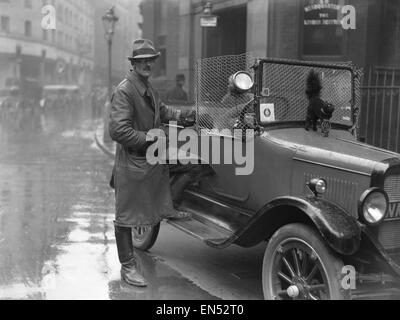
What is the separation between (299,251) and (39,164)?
907cm

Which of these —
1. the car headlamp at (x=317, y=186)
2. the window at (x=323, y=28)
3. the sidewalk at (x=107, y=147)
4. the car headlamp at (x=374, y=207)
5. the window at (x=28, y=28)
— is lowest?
the sidewalk at (x=107, y=147)

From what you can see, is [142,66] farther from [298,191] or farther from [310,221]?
[310,221]

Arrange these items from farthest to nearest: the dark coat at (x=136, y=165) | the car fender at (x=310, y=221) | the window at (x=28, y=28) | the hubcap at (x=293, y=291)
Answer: the window at (x=28, y=28), the dark coat at (x=136, y=165), the hubcap at (x=293, y=291), the car fender at (x=310, y=221)

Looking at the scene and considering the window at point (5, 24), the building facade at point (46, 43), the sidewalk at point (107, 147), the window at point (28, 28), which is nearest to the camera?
the sidewalk at point (107, 147)

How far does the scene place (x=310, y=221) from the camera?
3.61m

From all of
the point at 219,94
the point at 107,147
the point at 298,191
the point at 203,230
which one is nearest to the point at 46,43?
the point at 107,147

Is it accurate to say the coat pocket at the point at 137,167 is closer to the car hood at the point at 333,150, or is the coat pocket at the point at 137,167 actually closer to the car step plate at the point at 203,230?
the car step plate at the point at 203,230

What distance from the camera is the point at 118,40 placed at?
23.5 meters

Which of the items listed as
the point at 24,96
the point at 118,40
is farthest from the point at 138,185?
the point at 24,96

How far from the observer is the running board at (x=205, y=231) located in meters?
4.32

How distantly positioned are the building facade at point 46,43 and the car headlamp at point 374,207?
14.3m

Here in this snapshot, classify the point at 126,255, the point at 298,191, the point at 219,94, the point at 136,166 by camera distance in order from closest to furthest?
the point at 298,191 < the point at 136,166 < the point at 126,255 < the point at 219,94

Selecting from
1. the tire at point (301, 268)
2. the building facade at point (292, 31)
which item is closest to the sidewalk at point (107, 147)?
the building facade at point (292, 31)

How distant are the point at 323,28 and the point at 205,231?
742cm
